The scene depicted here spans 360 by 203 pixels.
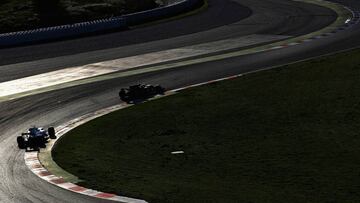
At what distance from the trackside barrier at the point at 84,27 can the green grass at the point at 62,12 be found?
198 cm

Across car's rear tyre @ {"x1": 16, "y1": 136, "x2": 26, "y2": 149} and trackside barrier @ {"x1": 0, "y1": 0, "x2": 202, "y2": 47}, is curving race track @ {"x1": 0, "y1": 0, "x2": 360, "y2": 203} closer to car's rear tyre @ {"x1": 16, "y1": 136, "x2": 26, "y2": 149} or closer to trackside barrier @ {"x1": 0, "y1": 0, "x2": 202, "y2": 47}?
car's rear tyre @ {"x1": 16, "y1": 136, "x2": 26, "y2": 149}

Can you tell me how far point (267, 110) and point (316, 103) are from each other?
2.04 meters

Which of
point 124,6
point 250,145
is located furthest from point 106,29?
point 250,145

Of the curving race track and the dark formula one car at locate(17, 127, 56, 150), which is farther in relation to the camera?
the dark formula one car at locate(17, 127, 56, 150)

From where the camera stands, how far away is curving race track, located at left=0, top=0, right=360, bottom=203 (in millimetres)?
23734

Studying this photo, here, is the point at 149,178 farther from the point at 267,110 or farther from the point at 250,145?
the point at 267,110

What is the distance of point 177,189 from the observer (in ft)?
62.8

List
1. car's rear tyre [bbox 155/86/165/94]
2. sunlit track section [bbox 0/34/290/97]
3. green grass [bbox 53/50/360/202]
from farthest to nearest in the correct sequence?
sunlit track section [bbox 0/34/290/97] → car's rear tyre [bbox 155/86/165/94] → green grass [bbox 53/50/360/202]

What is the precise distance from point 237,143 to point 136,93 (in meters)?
9.34

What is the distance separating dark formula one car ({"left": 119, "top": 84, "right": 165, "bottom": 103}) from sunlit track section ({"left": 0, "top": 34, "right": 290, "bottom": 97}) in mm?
5157

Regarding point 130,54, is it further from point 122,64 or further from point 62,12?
point 62,12

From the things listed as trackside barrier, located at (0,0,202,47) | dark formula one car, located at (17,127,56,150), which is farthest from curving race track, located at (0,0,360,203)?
trackside barrier, located at (0,0,202,47)

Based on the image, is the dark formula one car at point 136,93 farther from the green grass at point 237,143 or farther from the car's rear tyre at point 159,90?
the green grass at point 237,143

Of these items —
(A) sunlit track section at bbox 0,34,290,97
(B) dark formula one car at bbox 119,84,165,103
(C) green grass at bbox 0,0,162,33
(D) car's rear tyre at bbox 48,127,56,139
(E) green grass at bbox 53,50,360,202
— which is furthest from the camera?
(C) green grass at bbox 0,0,162,33
